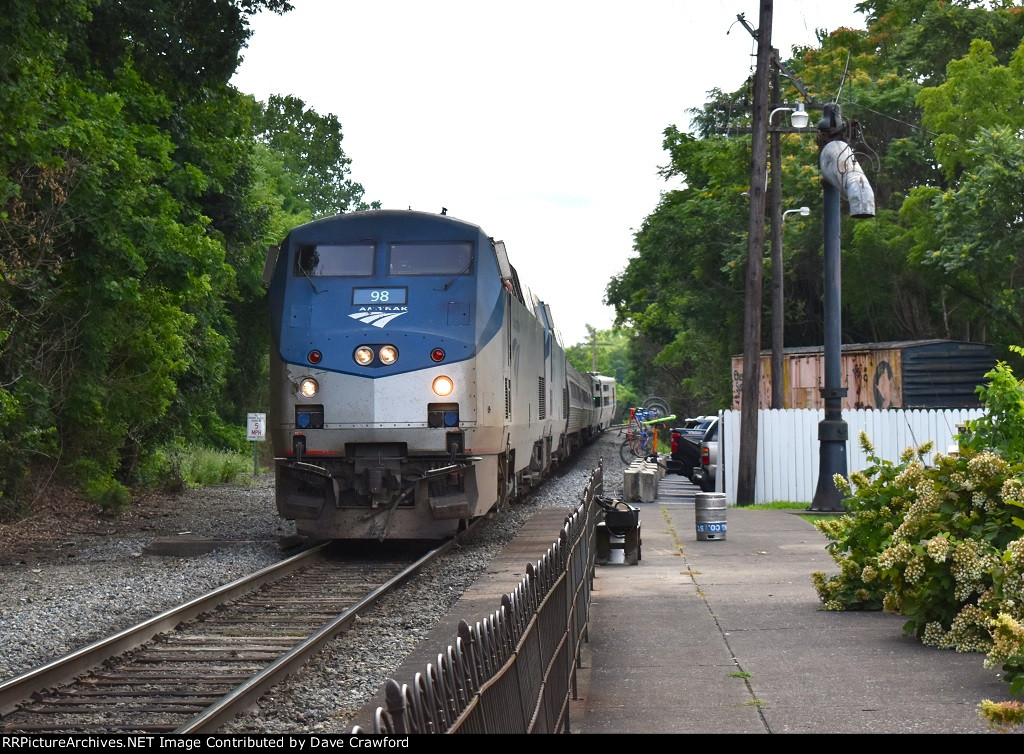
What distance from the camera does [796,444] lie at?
23281mm

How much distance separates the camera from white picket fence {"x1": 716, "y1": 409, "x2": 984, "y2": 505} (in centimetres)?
2234

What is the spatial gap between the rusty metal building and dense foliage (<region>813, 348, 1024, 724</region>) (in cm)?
2022

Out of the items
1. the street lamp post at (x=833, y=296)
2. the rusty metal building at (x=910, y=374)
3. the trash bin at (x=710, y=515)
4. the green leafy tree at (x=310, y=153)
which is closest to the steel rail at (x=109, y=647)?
the trash bin at (x=710, y=515)

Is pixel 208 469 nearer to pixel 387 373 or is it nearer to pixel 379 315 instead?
pixel 379 315

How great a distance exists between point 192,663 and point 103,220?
10052 mm

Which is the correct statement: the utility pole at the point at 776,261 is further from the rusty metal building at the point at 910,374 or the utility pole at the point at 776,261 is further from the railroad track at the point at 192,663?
the railroad track at the point at 192,663

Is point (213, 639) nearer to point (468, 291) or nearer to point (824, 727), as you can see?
point (824, 727)

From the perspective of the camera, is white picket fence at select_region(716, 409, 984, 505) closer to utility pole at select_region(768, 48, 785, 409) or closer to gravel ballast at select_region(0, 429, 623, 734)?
gravel ballast at select_region(0, 429, 623, 734)

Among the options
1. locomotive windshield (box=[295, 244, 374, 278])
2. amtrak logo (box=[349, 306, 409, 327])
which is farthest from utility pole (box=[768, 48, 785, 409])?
amtrak logo (box=[349, 306, 409, 327])

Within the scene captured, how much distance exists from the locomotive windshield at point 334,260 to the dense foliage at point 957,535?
690 cm

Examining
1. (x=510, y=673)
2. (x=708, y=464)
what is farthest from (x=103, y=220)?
(x=510, y=673)

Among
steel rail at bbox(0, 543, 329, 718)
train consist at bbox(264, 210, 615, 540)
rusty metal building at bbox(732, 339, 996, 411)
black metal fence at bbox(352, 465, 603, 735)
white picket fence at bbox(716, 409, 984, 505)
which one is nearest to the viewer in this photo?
black metal fence at bbox(352, 465, 603, 735)

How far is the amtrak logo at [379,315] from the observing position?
1413 cm

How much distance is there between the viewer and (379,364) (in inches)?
548
